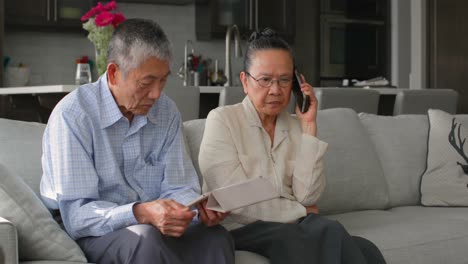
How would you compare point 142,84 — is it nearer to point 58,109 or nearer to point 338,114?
point 58,109

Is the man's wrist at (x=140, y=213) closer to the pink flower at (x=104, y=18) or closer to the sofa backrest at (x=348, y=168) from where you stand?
the sofa backrest at (x=348, y=168)

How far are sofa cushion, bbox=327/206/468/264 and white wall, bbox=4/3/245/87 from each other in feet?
11.8

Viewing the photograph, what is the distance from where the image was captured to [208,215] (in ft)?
6.70

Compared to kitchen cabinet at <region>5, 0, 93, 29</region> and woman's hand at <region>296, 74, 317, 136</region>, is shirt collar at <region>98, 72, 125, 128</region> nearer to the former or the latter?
woman's hand at <region>296, 74, 317, 136</region>

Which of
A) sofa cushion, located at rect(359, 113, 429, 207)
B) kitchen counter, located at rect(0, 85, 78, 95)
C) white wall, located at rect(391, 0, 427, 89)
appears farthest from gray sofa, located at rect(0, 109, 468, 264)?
white wall, located at rect(391, 0, 427, 89)

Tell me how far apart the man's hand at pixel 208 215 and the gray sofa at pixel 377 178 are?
214 mm

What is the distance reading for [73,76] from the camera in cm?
671

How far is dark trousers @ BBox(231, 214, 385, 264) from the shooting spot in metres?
2.21

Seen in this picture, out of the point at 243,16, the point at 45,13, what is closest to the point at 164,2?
the point at 243,16

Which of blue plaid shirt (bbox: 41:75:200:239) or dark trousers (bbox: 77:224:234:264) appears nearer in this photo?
dark trousers (bbox: 77:224:234:264)

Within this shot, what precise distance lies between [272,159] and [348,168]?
20.8 inches

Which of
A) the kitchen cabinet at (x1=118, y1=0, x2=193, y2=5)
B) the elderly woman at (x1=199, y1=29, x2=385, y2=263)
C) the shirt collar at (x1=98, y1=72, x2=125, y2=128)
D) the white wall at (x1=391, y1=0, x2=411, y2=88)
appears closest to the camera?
the shirt collar at (x1=98, y1=72, x2=125, y2=128)

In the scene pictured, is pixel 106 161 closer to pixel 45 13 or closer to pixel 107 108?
pixel 107 108

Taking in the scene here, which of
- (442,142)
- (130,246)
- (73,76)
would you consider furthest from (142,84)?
(73,76)
